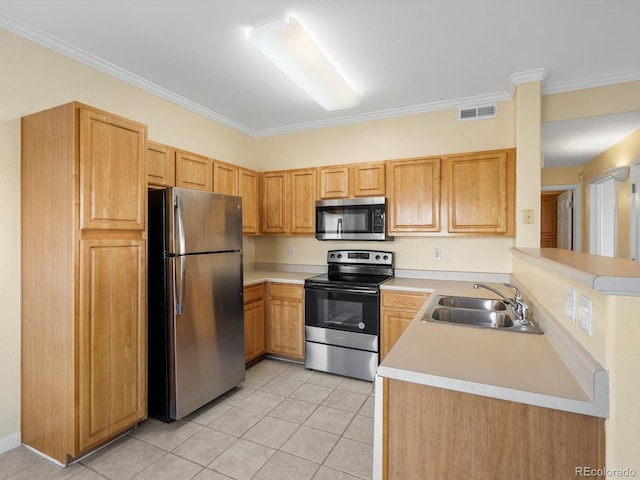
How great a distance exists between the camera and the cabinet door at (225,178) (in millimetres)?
3266

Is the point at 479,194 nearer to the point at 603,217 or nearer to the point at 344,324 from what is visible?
the point at 344,324

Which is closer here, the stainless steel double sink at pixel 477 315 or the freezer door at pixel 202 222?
the stainless steel double sink at pixel 477 315

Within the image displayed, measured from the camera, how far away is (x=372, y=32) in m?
2.18

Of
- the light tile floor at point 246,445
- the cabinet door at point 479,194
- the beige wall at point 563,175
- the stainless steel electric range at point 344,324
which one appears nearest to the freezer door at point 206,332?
the light tile floor at point 246,445

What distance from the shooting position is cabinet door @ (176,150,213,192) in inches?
114

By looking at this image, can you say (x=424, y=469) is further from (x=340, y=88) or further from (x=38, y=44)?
(x=38, y=44)

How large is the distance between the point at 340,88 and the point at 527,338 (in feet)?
7.31

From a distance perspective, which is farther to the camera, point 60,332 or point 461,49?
point 461,49

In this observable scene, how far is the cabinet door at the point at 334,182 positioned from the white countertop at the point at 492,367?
6.74 feet

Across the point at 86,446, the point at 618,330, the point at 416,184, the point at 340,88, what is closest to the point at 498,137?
the point at 416,184

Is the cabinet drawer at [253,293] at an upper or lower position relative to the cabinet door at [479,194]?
lower

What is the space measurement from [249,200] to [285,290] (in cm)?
109

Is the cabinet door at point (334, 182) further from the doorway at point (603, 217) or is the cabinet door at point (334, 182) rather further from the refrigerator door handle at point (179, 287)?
the doorway at point (603, 217)

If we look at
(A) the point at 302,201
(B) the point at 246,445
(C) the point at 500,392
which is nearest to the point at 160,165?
(A) the point at 302,201
